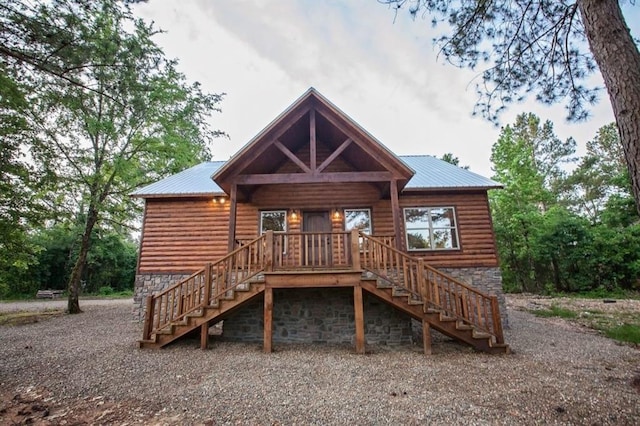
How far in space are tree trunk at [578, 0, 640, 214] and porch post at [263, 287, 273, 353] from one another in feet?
20.0

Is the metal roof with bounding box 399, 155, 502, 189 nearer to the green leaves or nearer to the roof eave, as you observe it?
the roof eave

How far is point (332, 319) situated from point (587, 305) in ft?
43.1

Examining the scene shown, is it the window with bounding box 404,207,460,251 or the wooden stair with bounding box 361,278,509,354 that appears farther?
the window with bounding box 404,207,460,251

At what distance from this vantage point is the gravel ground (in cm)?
355

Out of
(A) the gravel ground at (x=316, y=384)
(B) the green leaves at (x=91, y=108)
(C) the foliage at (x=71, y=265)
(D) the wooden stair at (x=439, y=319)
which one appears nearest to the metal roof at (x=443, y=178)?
(D) the wooden stair at (x=439, y=319)

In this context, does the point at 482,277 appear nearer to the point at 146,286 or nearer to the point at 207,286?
the point at 207,286

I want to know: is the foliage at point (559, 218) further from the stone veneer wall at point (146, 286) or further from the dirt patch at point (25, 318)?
the dirt patch at point (25, 318)

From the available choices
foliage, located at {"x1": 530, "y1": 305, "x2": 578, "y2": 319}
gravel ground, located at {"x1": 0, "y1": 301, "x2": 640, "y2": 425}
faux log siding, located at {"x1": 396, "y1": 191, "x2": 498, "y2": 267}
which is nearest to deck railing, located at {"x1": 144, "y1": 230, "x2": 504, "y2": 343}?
gravel ground, located at {"x1": 0, "y1": 301, "x2": 640, "y2": 425}

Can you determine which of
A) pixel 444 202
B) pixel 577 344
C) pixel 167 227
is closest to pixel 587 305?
pixel 577 344

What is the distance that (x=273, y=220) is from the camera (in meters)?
9.60

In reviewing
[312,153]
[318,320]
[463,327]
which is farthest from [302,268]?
[463,327]

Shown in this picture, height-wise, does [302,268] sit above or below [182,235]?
below

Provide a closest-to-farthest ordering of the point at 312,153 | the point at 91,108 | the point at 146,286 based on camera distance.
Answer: the point at 312,153
the point at 146,286
the point at 91,108

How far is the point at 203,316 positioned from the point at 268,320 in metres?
1.54
